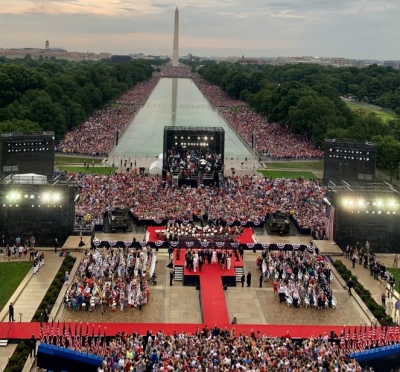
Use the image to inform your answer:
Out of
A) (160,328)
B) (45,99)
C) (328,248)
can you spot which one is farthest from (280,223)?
(45,99)

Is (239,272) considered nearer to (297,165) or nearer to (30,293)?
(30,293)

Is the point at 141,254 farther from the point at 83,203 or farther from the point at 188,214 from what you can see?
the point at 83,203

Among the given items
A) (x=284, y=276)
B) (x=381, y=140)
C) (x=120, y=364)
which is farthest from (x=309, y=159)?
(x=120, y=364)

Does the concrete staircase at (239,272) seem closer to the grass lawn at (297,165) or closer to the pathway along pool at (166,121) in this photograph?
the grass lawn at (297,165)

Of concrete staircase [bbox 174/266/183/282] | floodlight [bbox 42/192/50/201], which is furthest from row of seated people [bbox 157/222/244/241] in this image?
floodlight [bbox 42/192/50/201]

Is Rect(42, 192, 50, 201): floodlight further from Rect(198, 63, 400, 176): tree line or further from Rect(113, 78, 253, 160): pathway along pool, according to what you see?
Rect(198, 63, 400, 176): tree line

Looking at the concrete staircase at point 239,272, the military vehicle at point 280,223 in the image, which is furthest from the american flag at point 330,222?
the concrete staircase at point 239,272
